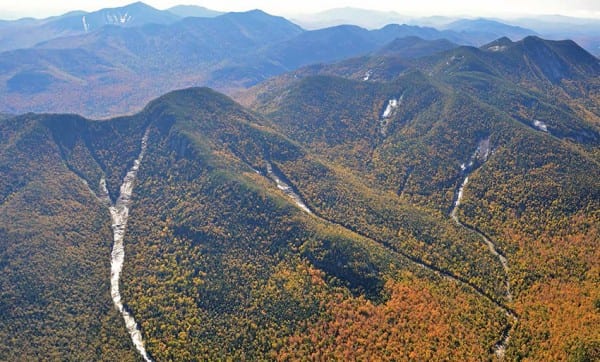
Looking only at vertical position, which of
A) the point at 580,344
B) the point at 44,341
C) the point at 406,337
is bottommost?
the point at 44,341

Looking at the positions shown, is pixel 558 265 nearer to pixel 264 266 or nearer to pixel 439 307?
pixel 439 307

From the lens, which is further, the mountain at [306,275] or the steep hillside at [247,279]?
the steep hillside at [247,279]

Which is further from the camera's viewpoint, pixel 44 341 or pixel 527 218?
pixel 527 218

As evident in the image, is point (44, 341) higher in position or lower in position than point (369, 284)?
lower

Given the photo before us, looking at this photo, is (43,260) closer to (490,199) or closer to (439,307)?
(439,307)

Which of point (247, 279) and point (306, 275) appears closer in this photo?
point (306, 275)

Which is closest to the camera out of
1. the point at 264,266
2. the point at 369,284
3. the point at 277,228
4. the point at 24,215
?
the point at 369,284

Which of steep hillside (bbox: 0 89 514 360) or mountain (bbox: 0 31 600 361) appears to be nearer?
mountain (bbox: 0 31 600 361)

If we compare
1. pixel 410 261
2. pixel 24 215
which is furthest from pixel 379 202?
pixel 24 215

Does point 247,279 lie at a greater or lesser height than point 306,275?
lesser

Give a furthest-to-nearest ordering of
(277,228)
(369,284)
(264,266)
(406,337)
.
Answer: (277,228), (264,266), (369,284), (406,337)
